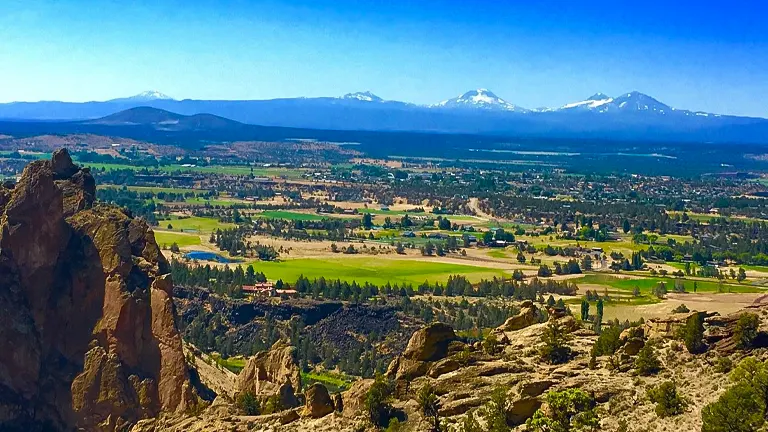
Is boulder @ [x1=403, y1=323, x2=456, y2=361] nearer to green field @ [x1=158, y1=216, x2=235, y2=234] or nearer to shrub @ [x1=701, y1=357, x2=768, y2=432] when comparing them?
shrub @ [x1=701, y1=357, x2=768, y2=432]

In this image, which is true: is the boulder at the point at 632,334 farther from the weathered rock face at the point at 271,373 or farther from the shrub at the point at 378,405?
the weathered rock face at the point at 271,373

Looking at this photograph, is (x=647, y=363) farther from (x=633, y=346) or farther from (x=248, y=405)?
(x=248, y=405)

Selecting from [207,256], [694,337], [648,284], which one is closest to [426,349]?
[694,337]

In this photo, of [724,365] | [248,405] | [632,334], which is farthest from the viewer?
[632,334]

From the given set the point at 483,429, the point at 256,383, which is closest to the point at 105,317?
the point at 256,383

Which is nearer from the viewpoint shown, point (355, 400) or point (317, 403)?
point (355, 400)

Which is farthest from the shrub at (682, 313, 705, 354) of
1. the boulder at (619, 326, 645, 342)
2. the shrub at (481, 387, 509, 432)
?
the shrub at (481, 387, 509, 432)
